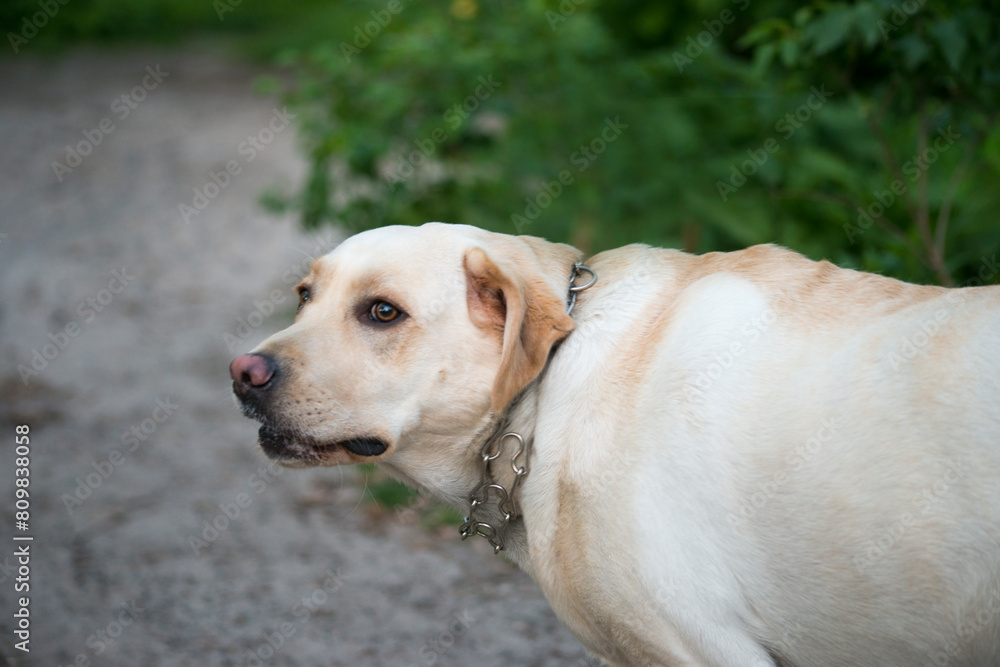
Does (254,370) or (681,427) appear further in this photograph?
(254,370)

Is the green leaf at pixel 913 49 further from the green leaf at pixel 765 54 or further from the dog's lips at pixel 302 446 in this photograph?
the dog's lips at pixel 302 446

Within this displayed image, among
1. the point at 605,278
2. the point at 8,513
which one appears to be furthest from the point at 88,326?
the point at 605,278

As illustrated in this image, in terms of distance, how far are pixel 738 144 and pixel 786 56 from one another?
1877 mm

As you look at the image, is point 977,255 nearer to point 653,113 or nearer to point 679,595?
point 653,113

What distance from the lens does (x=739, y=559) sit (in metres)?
2.09
